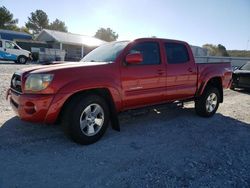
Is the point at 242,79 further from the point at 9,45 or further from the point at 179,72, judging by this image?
the point at 9,45

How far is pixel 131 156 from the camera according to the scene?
3861mm

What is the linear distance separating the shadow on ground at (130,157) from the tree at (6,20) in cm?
6438

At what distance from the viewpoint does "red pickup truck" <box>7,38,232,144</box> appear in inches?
149

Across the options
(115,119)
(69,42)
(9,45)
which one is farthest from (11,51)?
(115,119)

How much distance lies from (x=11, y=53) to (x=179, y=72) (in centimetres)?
2080

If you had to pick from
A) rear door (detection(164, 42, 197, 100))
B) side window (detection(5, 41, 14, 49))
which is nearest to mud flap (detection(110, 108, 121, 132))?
rear door (detection(164, 42, 197, 100))

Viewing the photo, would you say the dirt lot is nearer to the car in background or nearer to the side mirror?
the side mirror

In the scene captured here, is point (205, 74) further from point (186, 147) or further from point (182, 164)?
point (182, 164)

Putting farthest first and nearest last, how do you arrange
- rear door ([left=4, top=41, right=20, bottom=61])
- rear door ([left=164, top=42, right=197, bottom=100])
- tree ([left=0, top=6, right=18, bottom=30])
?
tree ([left=0, top=6, right=18, bottom=30])
rear door ([left=4, top=41, right=20, bottom=61])
rear door ([left=164, top=42, right=197, bottom=100])

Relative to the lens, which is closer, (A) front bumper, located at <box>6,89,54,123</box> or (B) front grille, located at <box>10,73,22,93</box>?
(A) front bumper, located at <box>6,89,54,123</box>

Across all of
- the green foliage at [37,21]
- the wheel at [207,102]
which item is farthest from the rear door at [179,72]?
the green foliage at [37,21]

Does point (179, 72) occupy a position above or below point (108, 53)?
below

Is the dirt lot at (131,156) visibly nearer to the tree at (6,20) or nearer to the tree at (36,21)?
the tree at (6,20)

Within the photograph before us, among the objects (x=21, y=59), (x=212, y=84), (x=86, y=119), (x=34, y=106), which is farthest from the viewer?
(x=21, y=59)
